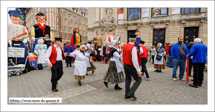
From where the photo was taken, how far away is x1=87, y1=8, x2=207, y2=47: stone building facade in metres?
17.2

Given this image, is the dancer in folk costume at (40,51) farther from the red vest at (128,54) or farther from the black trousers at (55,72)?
the red vest at (128,54)

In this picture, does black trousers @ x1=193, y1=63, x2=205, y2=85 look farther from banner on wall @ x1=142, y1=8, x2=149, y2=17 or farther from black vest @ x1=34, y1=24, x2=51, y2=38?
banner on wall @ x1=142, y1=8, x2=149, y2=17

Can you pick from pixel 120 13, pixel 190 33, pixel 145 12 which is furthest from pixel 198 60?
pixel 120 13

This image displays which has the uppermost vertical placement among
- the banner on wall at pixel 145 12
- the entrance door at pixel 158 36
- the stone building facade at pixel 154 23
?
the banner on wall at pixel 145 12

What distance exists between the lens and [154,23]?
20.0 m

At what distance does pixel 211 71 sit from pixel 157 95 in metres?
1.63

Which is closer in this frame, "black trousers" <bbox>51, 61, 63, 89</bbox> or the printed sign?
"black trousers" <bbox>51, 61, 63, 89</bbox>

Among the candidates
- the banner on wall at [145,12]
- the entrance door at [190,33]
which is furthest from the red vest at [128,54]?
the banner on wall at [145,12]

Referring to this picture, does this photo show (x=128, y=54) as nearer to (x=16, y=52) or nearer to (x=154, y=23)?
(x=16, y=52)

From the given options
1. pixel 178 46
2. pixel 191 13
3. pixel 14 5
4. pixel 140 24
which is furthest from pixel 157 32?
pixel 14 5

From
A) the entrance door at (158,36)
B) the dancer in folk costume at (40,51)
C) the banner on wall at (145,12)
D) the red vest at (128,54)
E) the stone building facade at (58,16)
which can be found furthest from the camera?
the banner on wall at (145,12)

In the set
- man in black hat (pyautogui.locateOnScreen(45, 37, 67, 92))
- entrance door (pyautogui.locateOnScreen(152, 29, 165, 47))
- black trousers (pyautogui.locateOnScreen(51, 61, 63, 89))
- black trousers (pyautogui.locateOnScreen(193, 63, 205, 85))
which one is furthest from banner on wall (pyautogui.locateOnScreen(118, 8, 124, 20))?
black trousers (pyautogui.locateOnScreen(51, 61, 63, 89))

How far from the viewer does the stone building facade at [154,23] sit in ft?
56.6

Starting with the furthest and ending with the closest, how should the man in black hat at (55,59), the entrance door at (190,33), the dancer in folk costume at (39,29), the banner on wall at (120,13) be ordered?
the banner on wall at (120,13) → the entrance door at (190,33) → the dancer in folk costume at (39,29) → the man in black hat at (55,59)
